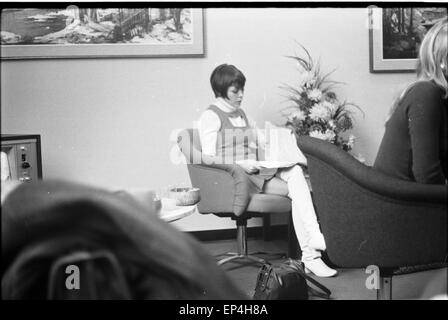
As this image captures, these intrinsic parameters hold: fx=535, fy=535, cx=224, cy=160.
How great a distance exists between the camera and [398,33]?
189 centimetres

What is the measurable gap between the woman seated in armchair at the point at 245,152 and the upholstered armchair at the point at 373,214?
14cm

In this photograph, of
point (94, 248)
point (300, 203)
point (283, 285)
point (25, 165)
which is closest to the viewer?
point (94, 248)

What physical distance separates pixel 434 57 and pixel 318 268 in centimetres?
83

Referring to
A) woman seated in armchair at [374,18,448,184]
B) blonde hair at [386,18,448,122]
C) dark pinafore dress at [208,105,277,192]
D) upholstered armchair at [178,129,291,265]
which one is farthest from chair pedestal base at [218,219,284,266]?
blonde hair at [386,18,448,122]

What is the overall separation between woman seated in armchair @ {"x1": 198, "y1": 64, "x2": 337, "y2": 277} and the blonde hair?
43 cm

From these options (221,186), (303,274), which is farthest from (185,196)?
(303,274)

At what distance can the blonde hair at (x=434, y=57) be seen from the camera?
1.68 meters

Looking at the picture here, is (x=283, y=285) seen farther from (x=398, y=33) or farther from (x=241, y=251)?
(x=398, y=33)

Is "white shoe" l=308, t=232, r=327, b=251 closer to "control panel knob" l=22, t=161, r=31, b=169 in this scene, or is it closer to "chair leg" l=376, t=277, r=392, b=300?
"chair leg" l=376, t=277, r=392, b=300

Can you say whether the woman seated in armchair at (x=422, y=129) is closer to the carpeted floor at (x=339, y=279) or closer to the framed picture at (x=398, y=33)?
the framed picture at (x=398, y=33)

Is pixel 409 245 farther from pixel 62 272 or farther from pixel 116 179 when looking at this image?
pixel 62 272

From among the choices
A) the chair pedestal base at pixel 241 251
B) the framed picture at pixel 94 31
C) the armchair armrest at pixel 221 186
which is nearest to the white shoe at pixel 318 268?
the chair pedestal base at pixel 241 251

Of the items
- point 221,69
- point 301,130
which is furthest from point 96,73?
point 301,130

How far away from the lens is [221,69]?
1870 mm
